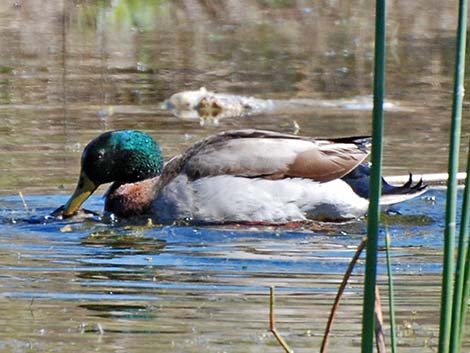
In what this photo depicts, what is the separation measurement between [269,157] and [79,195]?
128 cm

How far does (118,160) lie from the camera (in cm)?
977

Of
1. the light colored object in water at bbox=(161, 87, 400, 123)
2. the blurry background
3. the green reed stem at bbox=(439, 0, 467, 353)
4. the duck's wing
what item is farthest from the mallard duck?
the green reed stem at bbox=(439, 0, 467, 353)

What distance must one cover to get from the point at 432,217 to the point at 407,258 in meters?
1.52

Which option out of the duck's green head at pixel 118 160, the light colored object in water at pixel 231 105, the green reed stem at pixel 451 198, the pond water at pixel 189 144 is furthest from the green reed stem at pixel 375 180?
the light colored object in water at pixel 231 105

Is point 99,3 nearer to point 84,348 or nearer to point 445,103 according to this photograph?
point 445,103

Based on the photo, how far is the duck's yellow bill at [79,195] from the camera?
908 cm

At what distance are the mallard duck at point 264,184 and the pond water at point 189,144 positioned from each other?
20cm

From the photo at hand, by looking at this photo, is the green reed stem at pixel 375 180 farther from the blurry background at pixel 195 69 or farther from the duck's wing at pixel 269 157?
the blurry background at pixel 195 69

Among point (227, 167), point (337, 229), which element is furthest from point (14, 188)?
point (337, 229)

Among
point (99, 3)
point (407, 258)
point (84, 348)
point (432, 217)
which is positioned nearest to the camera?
point (84, 348)

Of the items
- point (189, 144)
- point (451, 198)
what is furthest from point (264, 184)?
point (451, 198)

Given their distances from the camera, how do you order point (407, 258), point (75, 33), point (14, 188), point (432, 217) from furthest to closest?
point (75, 33) < point (14, 188) < point (432, 217) < point (407, 258)

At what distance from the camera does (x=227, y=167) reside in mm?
9031

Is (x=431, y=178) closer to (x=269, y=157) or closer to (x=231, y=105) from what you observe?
(x=269, y=157)
